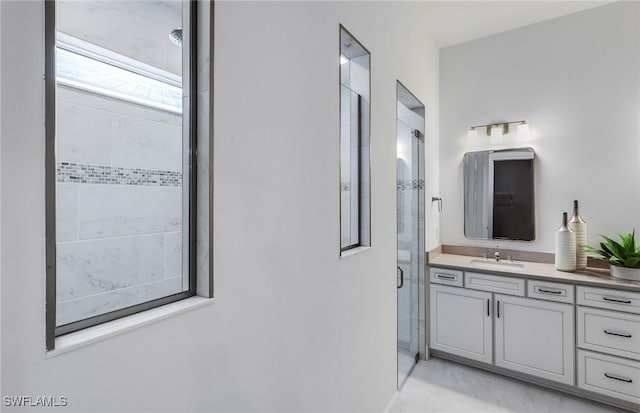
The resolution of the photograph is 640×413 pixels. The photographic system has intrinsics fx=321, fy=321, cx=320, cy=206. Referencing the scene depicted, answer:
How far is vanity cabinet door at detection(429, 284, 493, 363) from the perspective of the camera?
2.66 meters

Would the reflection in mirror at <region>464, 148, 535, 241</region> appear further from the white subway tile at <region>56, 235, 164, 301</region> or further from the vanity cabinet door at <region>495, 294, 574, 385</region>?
the white subway tile at <region>56, 235, 164, 301</region>

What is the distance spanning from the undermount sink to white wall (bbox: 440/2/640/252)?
0.22 m

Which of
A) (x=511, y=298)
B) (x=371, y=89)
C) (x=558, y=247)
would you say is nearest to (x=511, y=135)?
(x=558, y=247)

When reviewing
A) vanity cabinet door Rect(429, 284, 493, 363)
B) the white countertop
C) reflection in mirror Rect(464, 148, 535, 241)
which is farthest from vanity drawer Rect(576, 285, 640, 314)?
reflection in mirror Rect(464, 148, 535, 241)

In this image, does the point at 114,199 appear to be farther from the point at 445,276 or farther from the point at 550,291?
the point at 550,291

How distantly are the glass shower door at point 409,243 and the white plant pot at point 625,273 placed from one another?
134cm

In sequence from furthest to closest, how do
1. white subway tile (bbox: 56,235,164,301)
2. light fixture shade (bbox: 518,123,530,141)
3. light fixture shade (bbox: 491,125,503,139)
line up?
Answer: light fixture shade (bbox: 491,125,503,139) < light fixture shade (bbox: 518,123,530,141) < white subway tile (bbox: 56,235,164,301)

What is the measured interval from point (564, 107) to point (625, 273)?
1.42m

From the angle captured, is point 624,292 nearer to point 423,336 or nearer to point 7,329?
point 423,336

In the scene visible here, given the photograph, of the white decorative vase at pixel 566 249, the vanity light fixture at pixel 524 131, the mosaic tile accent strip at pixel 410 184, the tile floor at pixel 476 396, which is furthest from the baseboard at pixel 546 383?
the vanity light fixture at pixel 524 131

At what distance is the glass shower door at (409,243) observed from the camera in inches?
104

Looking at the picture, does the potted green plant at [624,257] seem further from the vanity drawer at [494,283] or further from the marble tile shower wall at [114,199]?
the marble tile shower wall at [114,199]

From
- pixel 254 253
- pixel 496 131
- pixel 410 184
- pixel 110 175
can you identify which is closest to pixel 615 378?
pixel 410 184

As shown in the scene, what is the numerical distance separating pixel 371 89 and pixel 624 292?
216cm
